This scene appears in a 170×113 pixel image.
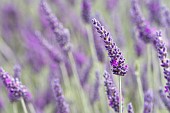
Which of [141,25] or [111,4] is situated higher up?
[111,4]

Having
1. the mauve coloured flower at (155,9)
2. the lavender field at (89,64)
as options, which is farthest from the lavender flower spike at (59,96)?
the mauve coloured flower at (155,9)

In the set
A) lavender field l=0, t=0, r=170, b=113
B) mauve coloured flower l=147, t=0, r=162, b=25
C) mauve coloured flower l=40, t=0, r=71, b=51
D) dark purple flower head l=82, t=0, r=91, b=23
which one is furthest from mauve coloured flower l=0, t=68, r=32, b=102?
mauve coloured flower l=147, t=0, r=162, b=25

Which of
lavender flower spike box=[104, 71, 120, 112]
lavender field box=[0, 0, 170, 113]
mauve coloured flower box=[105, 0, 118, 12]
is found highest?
mauve coloured flower box=[105, 0, 118, 12]

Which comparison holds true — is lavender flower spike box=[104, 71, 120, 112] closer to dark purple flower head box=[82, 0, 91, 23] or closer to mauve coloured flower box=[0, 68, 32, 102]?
mauve coloured flower box=[0, 68, 32, 102]

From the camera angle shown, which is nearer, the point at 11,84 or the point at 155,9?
the point at 11,84

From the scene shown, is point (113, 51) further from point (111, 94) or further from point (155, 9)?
point (155, 9)

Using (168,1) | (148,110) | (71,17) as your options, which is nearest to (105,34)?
(148,110)

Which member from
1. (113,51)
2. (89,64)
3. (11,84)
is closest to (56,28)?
(89,64)
